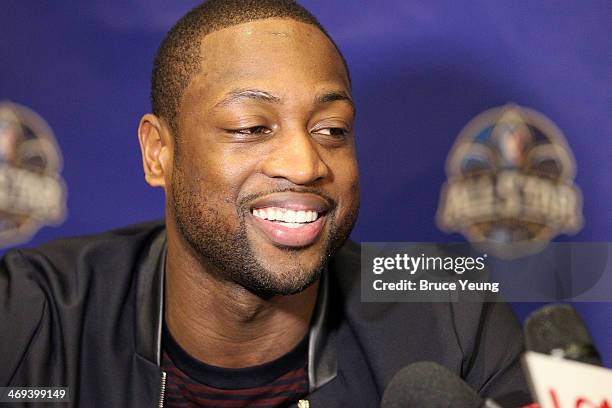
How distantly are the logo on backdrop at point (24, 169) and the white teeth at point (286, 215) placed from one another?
1.44ft

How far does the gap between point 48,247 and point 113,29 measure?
1.21 ft

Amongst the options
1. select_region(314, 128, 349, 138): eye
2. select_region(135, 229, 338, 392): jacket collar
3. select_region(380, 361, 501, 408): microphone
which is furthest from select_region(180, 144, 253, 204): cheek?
select_region(380, 361, 501, 408): microphone

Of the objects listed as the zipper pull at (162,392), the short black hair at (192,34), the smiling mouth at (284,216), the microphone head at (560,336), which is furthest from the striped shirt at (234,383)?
the microphone head at (560,336)

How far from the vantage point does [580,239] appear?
1269 mm

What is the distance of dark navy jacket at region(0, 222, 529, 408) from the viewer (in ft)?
3.62

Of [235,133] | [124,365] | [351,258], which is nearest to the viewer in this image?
[235,133]

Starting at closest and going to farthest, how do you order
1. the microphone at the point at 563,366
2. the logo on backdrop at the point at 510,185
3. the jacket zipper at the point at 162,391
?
the microphone at the point at 563,366 → the jacket zipper at the point at 162,391 → the logo on backdrop at the point at 510,185

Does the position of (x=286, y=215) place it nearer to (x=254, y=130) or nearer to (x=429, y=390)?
(x=254, y=130)

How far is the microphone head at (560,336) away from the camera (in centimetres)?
75

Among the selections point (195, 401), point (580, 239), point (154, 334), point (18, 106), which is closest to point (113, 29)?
point (18, 106)

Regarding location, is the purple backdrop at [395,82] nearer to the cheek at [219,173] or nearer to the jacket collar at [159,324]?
the jacket collar at [159,324]

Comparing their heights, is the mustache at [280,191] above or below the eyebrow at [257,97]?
below

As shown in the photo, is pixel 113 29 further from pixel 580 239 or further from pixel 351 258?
pixel 580 239

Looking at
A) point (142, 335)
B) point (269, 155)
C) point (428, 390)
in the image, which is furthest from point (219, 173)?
point (428, 390)
